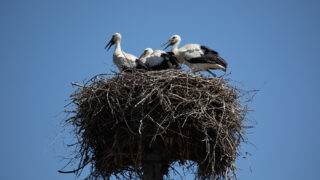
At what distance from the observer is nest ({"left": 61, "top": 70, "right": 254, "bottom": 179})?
25.5 feet

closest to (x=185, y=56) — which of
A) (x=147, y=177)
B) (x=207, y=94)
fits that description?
(x=207, y=94)

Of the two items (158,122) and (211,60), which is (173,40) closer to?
(211,60)

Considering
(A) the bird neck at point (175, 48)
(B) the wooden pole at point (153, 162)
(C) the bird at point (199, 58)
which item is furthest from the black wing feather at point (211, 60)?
(B) the wooden pole at point (153, 162)

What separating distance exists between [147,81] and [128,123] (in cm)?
72

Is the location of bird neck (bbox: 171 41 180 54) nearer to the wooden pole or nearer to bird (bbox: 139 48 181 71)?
bird (bbox: 139 48 181 71)

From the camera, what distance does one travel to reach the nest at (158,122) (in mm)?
7770

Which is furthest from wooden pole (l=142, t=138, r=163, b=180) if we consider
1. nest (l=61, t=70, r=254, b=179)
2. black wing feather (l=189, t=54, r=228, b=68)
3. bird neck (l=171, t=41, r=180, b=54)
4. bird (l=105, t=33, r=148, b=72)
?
bird neck (l=171, t=41, r=180, b=54)

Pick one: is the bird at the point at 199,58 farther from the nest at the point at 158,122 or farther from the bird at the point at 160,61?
A: the nest at the point at 158,122

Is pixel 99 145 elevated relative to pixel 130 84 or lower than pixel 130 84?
lower

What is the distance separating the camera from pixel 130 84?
8141 millimetres

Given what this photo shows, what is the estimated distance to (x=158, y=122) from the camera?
772 centimetres

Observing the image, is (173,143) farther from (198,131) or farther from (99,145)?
(99,145)

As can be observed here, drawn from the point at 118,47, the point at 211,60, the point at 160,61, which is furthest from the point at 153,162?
the point at 118,47

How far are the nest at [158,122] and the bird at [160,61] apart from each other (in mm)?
1767
